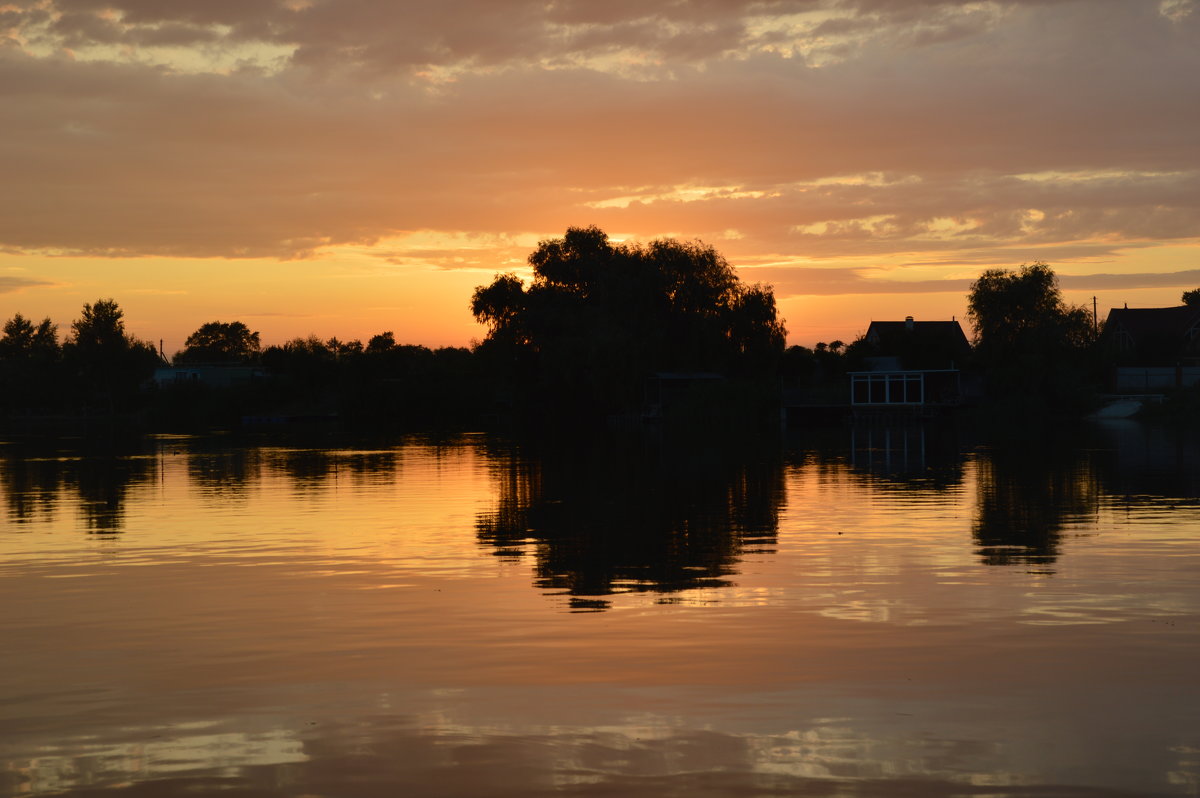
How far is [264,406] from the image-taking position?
12875 centimetres

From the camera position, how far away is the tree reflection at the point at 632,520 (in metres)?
18.0

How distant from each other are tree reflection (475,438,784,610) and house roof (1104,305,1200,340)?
94601 mm

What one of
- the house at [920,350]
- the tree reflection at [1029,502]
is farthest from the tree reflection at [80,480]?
the house at [920,350]

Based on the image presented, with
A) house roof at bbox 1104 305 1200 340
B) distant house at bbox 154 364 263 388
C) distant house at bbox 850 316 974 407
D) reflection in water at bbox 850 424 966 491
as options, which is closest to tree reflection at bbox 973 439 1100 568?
reflection in water at bbox 850 424 966 491

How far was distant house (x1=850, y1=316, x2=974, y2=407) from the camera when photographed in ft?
306

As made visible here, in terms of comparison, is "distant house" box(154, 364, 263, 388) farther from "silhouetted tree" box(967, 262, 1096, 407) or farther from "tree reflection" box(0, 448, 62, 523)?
"tree reflection" box(0, 448, 62, 523)

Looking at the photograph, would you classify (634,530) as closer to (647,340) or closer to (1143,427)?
(1143,427)

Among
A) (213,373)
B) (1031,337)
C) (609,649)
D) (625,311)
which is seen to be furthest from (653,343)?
(213,373)

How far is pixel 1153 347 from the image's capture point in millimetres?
121875

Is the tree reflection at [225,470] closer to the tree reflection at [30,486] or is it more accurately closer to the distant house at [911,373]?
the tree reflection at [30,486]

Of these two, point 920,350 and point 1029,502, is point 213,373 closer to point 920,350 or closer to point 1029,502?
point 920,350

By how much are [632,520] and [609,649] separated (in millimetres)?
13380

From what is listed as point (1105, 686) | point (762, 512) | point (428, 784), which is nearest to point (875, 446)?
point (762, 512)

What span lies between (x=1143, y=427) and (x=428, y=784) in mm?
74689
